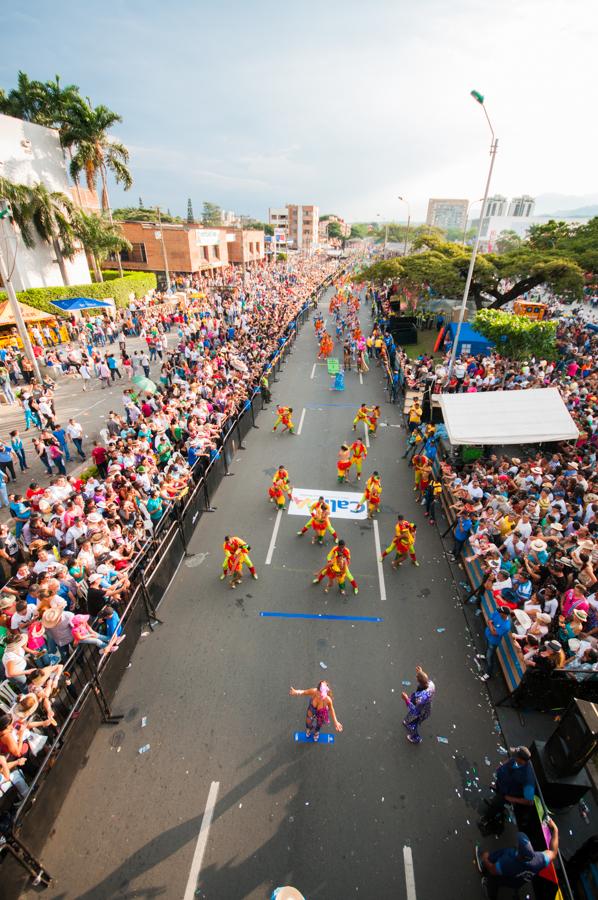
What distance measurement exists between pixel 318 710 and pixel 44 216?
107 ft

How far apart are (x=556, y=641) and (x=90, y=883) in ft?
22.2

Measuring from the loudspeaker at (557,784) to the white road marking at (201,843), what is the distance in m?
4.19

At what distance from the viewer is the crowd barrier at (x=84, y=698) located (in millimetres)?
4457

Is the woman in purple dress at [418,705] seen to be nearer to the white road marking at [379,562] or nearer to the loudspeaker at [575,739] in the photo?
the loudspeaker at [575,739]

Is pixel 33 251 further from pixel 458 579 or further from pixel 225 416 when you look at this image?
pixel 458 579

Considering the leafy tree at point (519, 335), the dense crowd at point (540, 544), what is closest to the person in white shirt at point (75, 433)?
the dense crowd at point (540, 544)

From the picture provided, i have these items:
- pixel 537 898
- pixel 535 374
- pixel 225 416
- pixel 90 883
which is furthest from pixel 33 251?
pixel 537 898

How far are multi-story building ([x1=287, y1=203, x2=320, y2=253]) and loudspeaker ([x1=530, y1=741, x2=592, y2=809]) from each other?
150913 millimetres

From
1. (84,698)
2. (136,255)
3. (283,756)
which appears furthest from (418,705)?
(136,255)

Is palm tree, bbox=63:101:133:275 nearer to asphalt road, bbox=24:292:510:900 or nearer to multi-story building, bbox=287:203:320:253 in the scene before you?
asphalt road, bbox=24:292:510:900

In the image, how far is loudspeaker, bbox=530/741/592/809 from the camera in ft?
16.4

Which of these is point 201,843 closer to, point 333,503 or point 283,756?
point 283,756

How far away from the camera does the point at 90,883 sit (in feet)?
15.3

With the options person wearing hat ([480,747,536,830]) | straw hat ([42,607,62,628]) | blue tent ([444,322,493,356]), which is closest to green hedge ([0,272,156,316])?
straw hat ([42,607,62,628])
